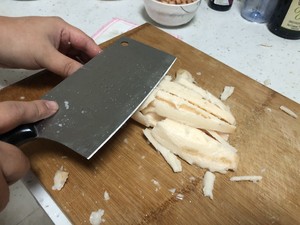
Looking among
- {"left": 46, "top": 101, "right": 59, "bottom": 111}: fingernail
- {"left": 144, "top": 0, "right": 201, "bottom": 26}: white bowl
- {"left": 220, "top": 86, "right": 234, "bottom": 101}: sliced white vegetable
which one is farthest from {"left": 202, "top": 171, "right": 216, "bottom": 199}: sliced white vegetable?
{"left": 144, "top": 0, "right": 201, "bottom": 26}: white bowl

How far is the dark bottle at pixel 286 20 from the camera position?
3.46 feet

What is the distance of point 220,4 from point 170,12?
35cm

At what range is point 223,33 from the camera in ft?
4.09

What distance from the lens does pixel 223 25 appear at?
4.22 ft

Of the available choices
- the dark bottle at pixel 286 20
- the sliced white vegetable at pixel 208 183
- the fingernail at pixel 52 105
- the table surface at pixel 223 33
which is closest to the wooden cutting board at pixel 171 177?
the sliced white vegetable at pixel 208 183

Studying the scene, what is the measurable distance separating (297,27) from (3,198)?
1178 millimetres

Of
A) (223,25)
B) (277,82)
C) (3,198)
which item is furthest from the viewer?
(223,25)

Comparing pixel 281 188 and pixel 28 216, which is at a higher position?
pixel 281 188

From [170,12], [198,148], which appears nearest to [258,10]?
[170,12]

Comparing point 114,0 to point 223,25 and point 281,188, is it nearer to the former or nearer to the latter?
point 223,25

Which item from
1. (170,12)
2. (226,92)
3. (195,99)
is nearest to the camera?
(195,99)

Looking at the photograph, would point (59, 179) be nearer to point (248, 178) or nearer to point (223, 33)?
point (248, 178)

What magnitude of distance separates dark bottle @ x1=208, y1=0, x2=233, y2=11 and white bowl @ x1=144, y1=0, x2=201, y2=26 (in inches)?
9.3

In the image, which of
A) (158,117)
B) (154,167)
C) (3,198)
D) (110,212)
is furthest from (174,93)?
(3,198)
